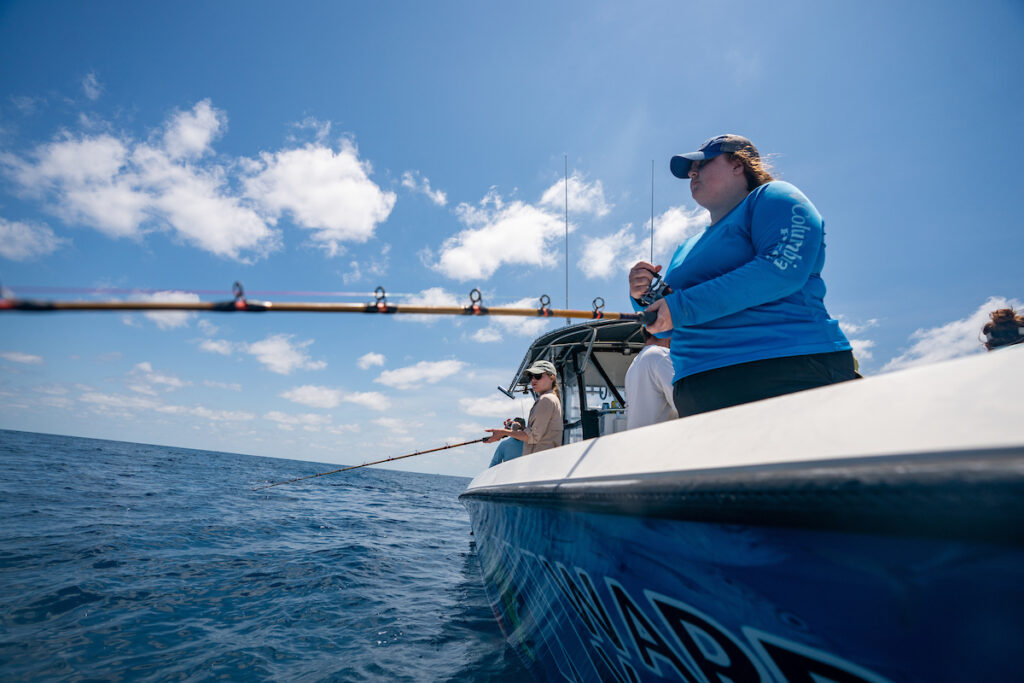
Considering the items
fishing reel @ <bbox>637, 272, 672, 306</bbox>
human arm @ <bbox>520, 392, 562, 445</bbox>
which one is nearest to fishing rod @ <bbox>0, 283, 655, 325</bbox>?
fishing reel @ <bbox>637, 272, 672, 306</bbox>

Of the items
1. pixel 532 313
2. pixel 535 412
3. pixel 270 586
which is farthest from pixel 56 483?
pixel 532 313

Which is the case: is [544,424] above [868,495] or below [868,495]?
above

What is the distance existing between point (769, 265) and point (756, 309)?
197 millimetres

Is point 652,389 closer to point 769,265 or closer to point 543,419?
point 769,265

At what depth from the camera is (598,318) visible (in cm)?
272

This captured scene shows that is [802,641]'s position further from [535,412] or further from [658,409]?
[535,412]

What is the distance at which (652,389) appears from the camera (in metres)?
2.42

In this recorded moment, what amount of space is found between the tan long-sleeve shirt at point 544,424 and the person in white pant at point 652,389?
2.01 metres

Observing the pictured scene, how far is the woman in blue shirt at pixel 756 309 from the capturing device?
156 cm

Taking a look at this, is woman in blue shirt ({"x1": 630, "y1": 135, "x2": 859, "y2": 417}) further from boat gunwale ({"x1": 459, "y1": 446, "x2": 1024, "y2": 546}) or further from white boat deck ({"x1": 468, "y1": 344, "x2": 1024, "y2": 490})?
boat gunwale ({"x1": 459, "y1": 446, "x2": 1024, "y2": 546})

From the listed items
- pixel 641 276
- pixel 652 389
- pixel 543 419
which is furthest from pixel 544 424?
pixel 641 276

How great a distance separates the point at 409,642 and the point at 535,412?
2352 mm

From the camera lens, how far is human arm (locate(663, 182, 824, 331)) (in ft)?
5.06

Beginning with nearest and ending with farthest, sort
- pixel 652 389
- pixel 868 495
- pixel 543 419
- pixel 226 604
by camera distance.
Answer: pixel 868 495, pixel 652 389, pixel 226 604, pixel 543 419
